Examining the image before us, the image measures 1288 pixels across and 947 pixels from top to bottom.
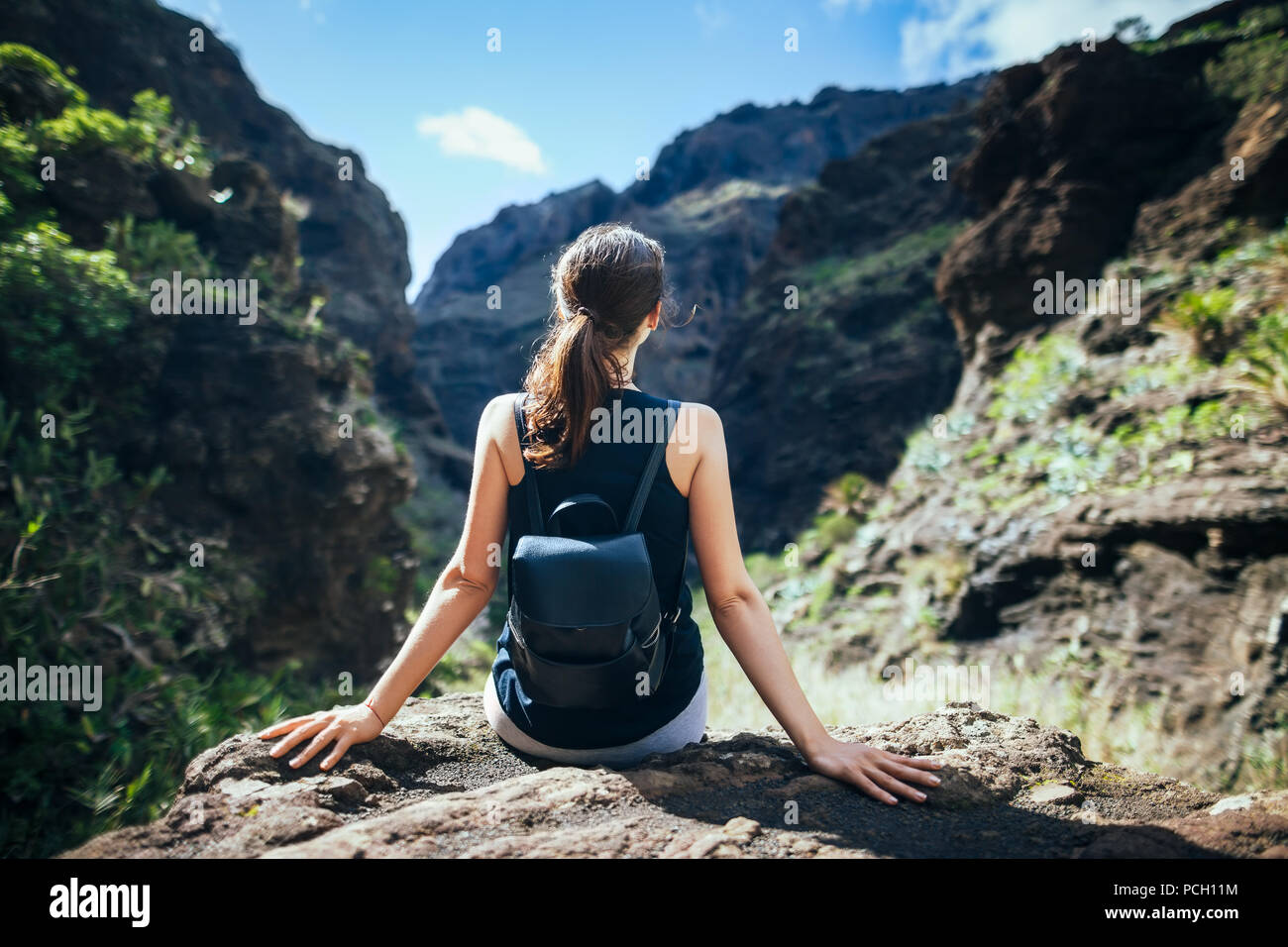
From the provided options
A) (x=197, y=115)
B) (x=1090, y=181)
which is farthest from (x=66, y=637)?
(x=197, y=115)

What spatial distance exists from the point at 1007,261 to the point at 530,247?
43.1 meters

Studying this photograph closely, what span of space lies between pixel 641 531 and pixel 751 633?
0.43m

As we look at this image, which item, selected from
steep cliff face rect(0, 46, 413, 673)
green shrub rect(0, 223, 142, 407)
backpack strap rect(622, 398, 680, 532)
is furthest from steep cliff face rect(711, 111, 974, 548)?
backpack strap rect(622, 398, 680, 532)

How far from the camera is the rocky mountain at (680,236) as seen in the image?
125ft

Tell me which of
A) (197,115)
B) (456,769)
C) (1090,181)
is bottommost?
(456,769)

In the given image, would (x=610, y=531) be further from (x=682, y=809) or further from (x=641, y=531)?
(x=682, y=809)

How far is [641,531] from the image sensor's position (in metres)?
1.96

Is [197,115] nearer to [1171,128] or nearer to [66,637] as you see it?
[66,637]

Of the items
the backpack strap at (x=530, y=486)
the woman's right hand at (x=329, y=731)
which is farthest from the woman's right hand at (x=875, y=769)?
the woman's right hand at (x=329, y=731)

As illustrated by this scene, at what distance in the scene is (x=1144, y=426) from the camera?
25.8ft

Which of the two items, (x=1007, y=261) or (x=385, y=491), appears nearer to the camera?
(x=385, y=491)

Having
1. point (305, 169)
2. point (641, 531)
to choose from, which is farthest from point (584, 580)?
point (305, 169)

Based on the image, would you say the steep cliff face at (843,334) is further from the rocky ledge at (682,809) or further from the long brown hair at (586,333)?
the long brown hair at (586,333)

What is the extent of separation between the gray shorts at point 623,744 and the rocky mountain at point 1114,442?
420 centimetres
